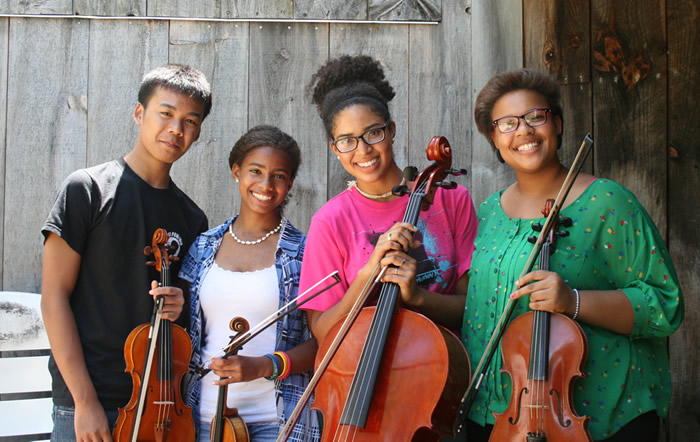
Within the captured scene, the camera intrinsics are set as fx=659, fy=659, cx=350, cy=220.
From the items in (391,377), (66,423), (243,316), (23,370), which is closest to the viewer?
(391,377)

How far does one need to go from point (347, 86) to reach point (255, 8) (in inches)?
34.4

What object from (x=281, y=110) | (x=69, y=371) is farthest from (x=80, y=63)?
(x=69, y=371)

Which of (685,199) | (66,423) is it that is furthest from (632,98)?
(66,423)

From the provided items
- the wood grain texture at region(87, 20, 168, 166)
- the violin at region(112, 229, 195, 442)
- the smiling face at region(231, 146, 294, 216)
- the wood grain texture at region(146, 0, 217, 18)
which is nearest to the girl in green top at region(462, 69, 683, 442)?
the smiling face at region(231, 146, 294, 216)

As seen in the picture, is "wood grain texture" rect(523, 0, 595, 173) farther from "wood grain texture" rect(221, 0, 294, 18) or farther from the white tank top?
the white tank top

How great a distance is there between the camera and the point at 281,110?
2.92 metres

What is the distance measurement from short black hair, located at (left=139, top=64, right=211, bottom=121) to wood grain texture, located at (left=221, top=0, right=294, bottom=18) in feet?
1.63

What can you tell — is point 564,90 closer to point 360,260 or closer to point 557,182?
point 557,182

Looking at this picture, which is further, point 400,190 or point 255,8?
point 255,8

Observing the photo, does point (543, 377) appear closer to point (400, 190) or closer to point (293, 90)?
point (400, 190)

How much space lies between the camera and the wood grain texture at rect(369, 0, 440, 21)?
9.47ft

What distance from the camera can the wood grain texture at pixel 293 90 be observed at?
2904 millimetres

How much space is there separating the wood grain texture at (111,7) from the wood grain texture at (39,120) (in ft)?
0.19

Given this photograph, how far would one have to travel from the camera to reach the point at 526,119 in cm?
195
